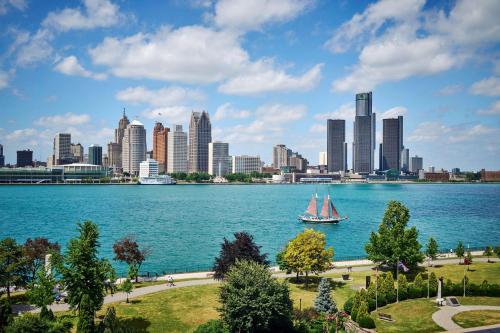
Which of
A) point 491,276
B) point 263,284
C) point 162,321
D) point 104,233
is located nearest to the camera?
point 263,284

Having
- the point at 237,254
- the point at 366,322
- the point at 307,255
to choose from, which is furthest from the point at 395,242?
the point at 237,254

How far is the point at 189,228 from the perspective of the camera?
110m

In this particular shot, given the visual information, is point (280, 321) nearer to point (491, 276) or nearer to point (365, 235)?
point (491, 276)

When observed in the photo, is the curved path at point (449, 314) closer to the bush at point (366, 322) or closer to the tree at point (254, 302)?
the bush at point (366, 322)

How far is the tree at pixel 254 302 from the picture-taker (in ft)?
98.4

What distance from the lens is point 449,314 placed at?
36.8m

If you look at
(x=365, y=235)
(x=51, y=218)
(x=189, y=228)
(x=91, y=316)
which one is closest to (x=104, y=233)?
(x=189, y=228)

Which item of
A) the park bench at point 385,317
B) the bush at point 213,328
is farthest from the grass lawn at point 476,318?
the bush at point 213,328

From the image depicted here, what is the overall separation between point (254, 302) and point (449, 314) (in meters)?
18.8

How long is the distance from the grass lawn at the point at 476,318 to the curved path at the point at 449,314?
1.81 feet

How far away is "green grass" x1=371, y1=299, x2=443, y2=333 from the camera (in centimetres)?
3381

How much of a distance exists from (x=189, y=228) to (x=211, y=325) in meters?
78.5

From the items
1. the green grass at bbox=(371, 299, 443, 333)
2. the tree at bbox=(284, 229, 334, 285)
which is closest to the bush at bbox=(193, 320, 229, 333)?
the green grass at bbox=(371, 299, 443, 333)

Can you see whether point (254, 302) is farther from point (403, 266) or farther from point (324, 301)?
point (403, 266)
